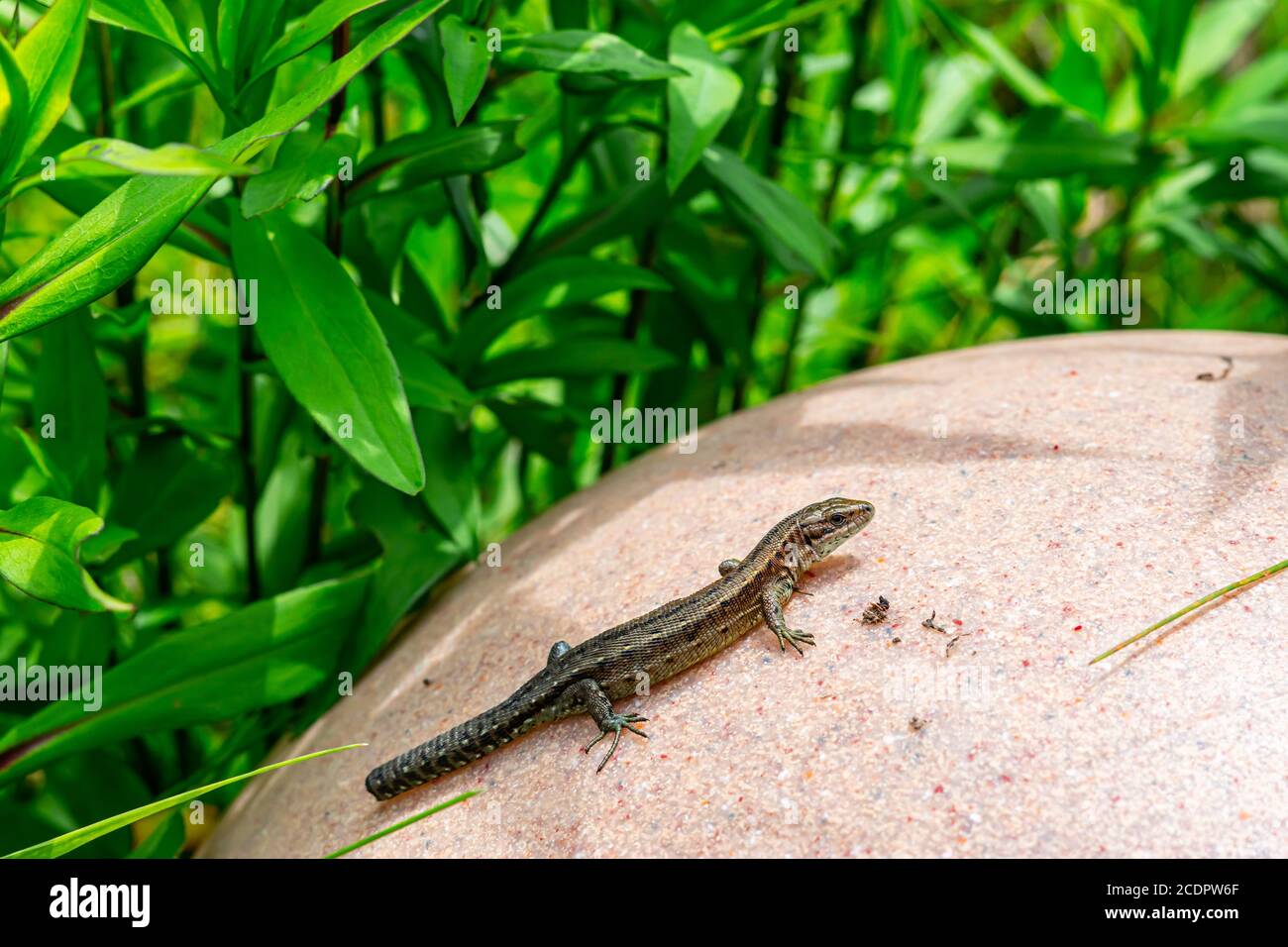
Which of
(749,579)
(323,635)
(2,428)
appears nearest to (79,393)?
(2,428)

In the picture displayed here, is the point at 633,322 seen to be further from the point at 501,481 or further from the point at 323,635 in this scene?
the point at 323,635

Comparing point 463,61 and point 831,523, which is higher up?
point 463,61

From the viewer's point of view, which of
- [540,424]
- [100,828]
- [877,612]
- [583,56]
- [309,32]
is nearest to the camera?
[100,828]

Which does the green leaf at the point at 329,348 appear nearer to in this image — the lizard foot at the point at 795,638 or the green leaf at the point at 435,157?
the green leaf at the point at 435,157

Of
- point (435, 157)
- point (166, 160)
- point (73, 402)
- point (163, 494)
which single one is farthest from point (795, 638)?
point (73, 402)

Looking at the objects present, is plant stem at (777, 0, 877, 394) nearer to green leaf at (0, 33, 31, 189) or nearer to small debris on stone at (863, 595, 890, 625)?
small debris on stone at (863, 595, 890, 625)

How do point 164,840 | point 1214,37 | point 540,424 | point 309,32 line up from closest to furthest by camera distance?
point 309,32 < point 164,840 < point 540,424 < point 1214,37

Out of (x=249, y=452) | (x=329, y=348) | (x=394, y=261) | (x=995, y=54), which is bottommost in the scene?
(x=249, y=452)

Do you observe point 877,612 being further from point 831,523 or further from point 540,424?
point 540,424
